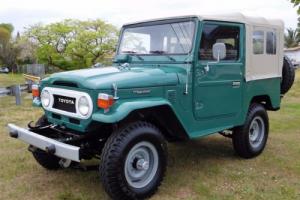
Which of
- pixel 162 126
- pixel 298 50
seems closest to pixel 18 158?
pixel 162 126

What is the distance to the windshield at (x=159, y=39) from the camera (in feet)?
16.3

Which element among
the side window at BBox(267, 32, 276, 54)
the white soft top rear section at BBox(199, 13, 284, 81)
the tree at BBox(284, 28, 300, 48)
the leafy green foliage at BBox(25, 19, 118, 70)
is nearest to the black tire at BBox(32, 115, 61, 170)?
the white soft top rear section at BBox(199, 13, 284, 81)

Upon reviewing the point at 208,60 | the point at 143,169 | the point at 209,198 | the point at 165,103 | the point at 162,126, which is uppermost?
the point at 208,60

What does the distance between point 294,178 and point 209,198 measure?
1.36 meters

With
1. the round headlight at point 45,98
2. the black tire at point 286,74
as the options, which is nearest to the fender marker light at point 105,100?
A: the round headlight at point 45,98

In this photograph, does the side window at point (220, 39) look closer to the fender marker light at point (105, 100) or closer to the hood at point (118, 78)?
the hood at point (118, 78)

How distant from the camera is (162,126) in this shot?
4797 millimetres

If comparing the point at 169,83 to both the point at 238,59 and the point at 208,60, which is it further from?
the point at 238,59

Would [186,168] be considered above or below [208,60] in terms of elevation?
below

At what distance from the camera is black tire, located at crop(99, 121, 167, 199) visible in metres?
3.97

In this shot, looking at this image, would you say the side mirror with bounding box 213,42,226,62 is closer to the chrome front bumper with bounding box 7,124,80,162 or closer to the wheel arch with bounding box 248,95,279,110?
the wheel arch with bounding box 248,95,279,110

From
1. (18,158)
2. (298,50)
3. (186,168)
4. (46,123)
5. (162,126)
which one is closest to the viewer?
(162,126)

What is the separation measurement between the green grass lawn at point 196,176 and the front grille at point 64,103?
101cm

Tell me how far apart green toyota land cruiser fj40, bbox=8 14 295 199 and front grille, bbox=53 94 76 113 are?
1 centimetres
